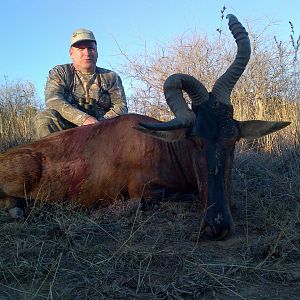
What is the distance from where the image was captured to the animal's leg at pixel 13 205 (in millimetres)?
4539

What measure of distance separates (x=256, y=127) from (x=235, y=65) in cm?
59

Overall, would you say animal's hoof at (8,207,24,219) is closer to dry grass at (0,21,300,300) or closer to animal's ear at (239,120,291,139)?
dry grass at (0,21,300,300)

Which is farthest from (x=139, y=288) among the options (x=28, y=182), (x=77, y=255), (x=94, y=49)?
(x=94, y=49)

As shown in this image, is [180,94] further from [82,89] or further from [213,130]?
[82,89]

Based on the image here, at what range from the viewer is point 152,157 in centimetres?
457

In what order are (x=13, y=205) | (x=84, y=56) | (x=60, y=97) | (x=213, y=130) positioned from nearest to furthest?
(x=213, y=130)
(x=13, y=205)
(x=60, y=97)
(x=84, y=56)

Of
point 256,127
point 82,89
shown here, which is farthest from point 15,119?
point 256,127

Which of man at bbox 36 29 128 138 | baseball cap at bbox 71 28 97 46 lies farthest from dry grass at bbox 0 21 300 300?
baseball cap at bbox 71 28 97 46

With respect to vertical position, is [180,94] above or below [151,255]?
above

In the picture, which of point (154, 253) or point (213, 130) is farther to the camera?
point (213, 130)

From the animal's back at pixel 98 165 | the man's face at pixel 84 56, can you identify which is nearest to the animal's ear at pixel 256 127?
the animal's back at pixel 98 165

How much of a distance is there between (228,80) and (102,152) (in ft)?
4.83

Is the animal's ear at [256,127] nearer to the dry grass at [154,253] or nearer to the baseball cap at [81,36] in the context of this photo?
the dry grass at [154,253]

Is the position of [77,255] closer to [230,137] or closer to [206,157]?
[206,157]
